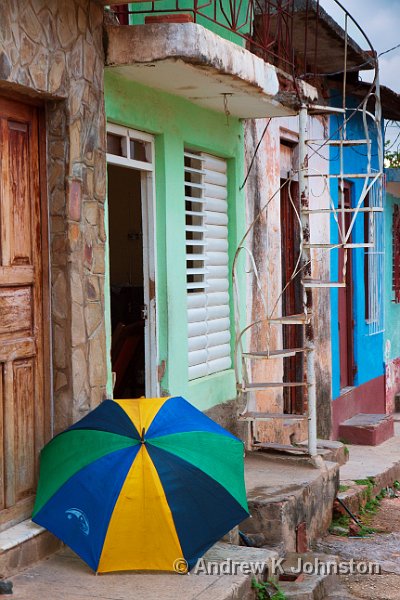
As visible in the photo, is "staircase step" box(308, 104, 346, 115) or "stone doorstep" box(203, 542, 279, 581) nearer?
"stone doorstep" box(203, 542, 279, 581)

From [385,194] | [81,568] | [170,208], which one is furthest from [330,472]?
[385,194]

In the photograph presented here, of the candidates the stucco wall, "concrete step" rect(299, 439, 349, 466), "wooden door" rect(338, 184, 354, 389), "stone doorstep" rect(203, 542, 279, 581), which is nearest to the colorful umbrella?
"stone doorstep" rect(203, 542, 279, 581)

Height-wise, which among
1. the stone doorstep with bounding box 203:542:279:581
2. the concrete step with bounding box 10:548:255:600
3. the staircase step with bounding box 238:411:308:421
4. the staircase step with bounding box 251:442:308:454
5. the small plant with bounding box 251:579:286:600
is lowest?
the small plant with bounding box 251:579:286:600

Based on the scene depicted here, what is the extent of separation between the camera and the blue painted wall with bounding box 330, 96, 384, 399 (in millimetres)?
11625

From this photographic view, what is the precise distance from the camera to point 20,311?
5.64 metres

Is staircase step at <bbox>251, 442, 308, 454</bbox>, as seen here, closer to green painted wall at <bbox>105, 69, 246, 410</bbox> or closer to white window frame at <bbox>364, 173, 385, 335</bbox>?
green painted wall at <bbox>105, 69, 246, 410</bbox>

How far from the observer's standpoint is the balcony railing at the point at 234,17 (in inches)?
267

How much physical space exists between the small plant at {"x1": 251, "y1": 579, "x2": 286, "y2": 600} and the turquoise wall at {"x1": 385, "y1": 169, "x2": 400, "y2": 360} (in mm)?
8959

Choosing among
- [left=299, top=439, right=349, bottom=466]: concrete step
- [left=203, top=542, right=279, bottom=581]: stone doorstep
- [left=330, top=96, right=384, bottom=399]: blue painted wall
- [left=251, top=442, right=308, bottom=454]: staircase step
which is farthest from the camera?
[left=330, top=96, right=384, bottom=399]: blue painted wall

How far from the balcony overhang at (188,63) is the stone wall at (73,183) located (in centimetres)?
23

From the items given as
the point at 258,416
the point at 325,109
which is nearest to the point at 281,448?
the point at 258,416

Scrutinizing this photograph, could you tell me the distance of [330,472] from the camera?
7.84 meters

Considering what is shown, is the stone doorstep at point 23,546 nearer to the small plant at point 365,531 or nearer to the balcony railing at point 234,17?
the small plant at point 365,531

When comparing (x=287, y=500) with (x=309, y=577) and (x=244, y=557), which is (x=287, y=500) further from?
(x=244, y=557)
